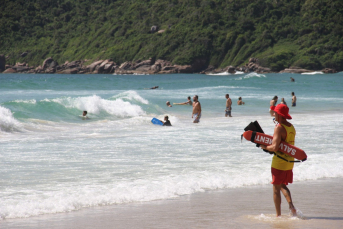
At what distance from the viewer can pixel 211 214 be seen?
552 centimetres

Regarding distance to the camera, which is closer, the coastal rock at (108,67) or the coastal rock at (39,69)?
the coastal rock at (108,67)

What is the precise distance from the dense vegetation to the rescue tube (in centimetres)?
9838

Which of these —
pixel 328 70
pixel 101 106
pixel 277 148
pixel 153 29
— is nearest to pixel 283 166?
pixel 277 148

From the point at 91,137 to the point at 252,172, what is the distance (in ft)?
19.3

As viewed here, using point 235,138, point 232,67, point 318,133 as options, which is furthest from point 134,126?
point 232,67

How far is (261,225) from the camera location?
5.03 m

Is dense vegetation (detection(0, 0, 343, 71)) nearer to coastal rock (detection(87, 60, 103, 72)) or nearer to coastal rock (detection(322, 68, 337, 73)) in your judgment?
coastal rock (detection(322, 68, 337, 73))

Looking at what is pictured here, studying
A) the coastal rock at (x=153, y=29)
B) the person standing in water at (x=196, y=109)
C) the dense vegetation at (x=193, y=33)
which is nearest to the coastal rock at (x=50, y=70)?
the dense vegetation at (x=193, y=33)

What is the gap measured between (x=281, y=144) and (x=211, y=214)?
128 cm

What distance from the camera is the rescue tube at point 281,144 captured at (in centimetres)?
491

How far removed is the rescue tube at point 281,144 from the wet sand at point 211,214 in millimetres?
788

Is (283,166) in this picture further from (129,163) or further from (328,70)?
(328,70)

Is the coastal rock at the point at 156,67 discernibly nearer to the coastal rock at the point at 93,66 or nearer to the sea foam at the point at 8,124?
the coastal rock at the point at 93,66

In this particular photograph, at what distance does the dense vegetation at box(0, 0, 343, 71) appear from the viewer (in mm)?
108812
